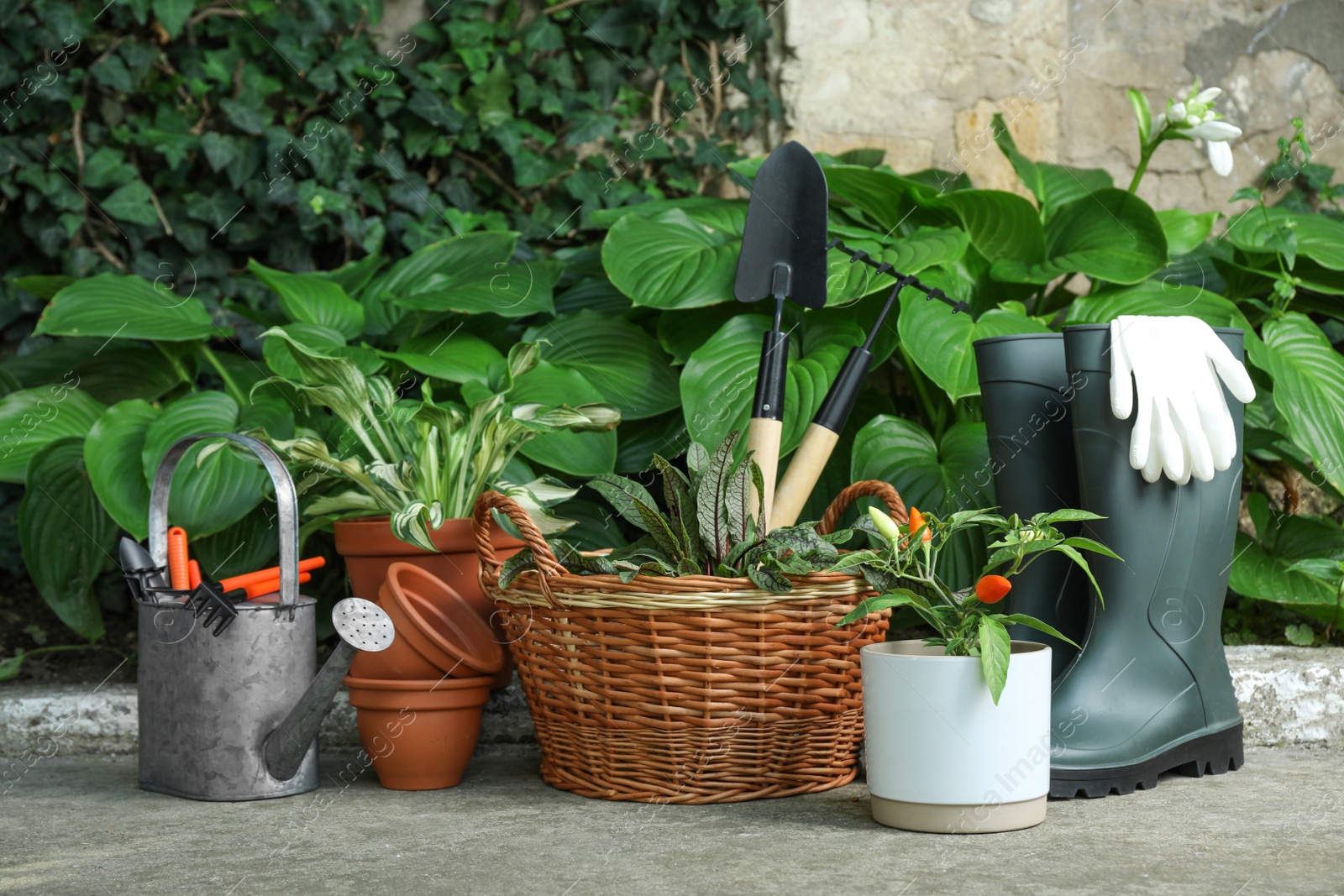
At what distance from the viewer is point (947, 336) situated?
168 cm

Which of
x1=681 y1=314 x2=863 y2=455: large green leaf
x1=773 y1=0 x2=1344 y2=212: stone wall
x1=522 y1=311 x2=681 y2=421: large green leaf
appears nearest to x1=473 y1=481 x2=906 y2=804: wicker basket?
x1=681 y1=314 x2=863 y2=455: large green leaf

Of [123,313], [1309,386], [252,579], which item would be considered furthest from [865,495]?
[123,313]

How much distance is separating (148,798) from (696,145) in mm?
1700

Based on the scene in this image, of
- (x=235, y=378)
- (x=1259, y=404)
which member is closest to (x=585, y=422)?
(x=235, y=378)

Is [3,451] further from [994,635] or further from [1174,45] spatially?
[1174,45]

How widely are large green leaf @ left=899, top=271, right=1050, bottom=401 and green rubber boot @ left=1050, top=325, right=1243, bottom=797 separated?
0.32 meters

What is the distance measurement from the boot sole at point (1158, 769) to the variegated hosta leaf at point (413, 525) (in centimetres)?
77

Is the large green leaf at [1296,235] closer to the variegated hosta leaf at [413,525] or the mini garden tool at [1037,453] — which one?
the mini garden tool at [1037,453]

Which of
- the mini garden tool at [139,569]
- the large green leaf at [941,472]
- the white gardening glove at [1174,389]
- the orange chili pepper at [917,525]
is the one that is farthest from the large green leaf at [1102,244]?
the mini garden tool at [139,569]

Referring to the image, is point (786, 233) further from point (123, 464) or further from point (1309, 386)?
point (123, 464)

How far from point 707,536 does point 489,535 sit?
27 centimetres

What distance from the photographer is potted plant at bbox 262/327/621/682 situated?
1.39 metres

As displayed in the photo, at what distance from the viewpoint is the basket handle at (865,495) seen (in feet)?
4.36

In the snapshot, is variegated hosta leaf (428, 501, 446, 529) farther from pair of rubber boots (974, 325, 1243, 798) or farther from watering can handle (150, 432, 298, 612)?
pair of rubber boots (974, 325, 1243, 798)
